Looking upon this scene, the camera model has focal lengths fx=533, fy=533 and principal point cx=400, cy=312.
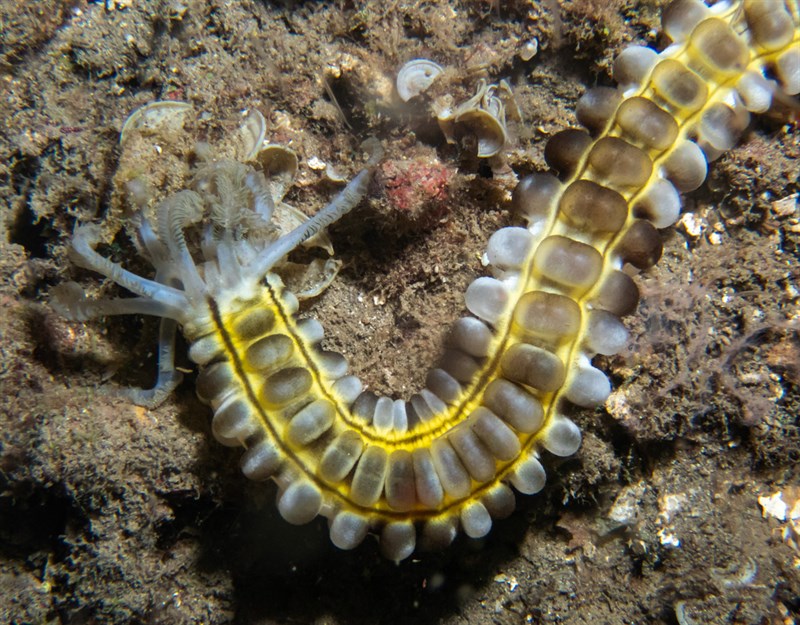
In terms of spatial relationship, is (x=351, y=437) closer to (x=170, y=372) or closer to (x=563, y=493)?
(x=170, y=372)

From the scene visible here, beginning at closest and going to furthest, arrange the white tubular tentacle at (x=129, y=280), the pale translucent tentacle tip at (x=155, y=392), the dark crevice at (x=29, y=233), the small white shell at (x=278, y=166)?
the white tubular tentacle at (x=129, y=280) → the pale translucent tentacle tip at (x=155, y=392) → the small white shell at (x=278, y=166) → the dark crevice at (x=29, y=233)

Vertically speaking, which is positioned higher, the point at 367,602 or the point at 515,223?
the point at 515,223

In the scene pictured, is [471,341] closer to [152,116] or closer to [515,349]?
[515,349]

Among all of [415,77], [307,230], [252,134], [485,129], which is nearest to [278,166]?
[252,134]

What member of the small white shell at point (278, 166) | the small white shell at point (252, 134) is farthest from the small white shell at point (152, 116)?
the small white shell at point (278, 166)

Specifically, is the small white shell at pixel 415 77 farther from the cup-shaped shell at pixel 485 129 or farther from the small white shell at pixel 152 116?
the small white shell at pixel 152 116

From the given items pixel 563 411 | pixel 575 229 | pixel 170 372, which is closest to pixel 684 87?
pixel 575 229
